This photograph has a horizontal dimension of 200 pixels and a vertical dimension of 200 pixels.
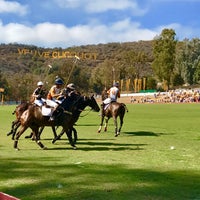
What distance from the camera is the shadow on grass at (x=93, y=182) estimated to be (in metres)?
8.55

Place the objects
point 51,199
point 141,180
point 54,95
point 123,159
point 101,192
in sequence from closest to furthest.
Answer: point 51,199, point 101,192, point 141,180, point 123,159, point 54,95

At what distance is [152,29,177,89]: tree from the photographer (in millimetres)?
104312

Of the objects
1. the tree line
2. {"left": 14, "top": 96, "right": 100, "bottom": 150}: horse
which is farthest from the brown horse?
the tree line

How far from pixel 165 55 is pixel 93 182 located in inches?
3808

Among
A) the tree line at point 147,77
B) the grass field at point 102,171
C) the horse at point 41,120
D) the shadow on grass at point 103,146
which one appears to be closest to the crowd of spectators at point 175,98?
the tree line at point 147,77

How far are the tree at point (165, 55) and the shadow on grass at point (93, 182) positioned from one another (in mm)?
94104

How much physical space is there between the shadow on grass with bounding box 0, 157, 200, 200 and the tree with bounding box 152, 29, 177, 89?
3705 inches

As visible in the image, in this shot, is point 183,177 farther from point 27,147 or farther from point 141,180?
point 27,147

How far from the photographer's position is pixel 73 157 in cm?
1342

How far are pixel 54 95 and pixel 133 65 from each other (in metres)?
122

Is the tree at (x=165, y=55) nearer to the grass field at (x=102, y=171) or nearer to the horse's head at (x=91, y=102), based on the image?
the horse's head at (x=91, y=102)

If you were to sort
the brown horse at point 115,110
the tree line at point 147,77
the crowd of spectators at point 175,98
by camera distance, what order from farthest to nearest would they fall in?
1. the tree line at point 147,77
2. the crowd of spectators at point 175,98
3. the brown horse at point 115,110

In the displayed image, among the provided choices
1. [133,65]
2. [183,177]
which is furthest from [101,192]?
[133,65]

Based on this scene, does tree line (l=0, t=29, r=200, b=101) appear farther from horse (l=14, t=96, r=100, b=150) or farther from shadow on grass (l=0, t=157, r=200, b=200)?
shadow on grass (l=0, t=157, r=200, b=200)
